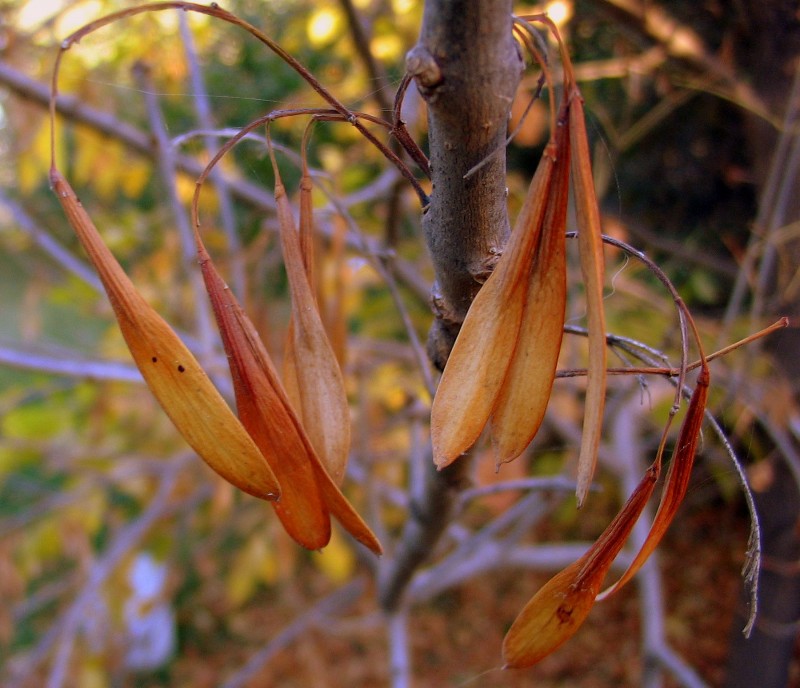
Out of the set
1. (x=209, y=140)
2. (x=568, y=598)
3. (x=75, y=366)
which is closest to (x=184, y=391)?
(x=568, y=598)

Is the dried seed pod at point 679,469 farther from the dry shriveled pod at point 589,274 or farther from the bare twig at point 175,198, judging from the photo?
the bare twig at point 175,198

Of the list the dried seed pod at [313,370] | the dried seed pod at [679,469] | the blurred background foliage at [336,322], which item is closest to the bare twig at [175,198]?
the blurred background foliage at [336,322]

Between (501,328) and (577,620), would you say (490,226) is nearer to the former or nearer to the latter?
(501,328)

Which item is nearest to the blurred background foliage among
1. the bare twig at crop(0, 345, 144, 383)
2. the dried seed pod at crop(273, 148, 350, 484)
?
the bare twig at crop(0, 345, 144, 383)

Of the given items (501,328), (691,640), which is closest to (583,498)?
(501,328)

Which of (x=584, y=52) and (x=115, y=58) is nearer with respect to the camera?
(x=584, y=52)
